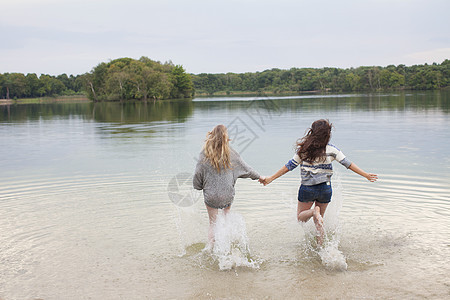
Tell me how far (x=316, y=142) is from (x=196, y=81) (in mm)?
164207

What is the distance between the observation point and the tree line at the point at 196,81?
101688 mm

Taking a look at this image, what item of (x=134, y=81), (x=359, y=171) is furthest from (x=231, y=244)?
(x=134, y=81)

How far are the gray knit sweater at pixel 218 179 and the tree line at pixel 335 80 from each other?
120 meters

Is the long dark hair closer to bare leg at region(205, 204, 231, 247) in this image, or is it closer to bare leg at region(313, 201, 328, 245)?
bare leg at region(313, 201, 328, 245)

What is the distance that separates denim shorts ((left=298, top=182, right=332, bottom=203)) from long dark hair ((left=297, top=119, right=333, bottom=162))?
0.38m

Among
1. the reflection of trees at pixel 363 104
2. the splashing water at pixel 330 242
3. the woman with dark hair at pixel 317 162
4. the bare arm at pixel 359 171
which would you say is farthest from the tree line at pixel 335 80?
the woman with dark hair at pixel 317 162

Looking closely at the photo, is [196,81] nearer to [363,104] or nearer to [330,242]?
[363,104]

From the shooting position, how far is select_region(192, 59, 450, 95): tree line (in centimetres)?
12669

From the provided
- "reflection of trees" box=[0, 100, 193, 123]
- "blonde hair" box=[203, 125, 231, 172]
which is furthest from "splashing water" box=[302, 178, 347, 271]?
"reflection of trees" box=[0, 100, 193, 123]

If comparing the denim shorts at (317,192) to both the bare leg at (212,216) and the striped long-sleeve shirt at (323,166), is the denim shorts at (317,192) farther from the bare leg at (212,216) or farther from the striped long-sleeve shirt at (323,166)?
the bare leg at (212,216)

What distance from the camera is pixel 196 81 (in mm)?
167000

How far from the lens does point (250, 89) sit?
144000mm

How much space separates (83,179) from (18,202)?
233 centimetres

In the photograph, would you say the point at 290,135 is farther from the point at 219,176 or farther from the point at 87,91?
the point at 87,91
